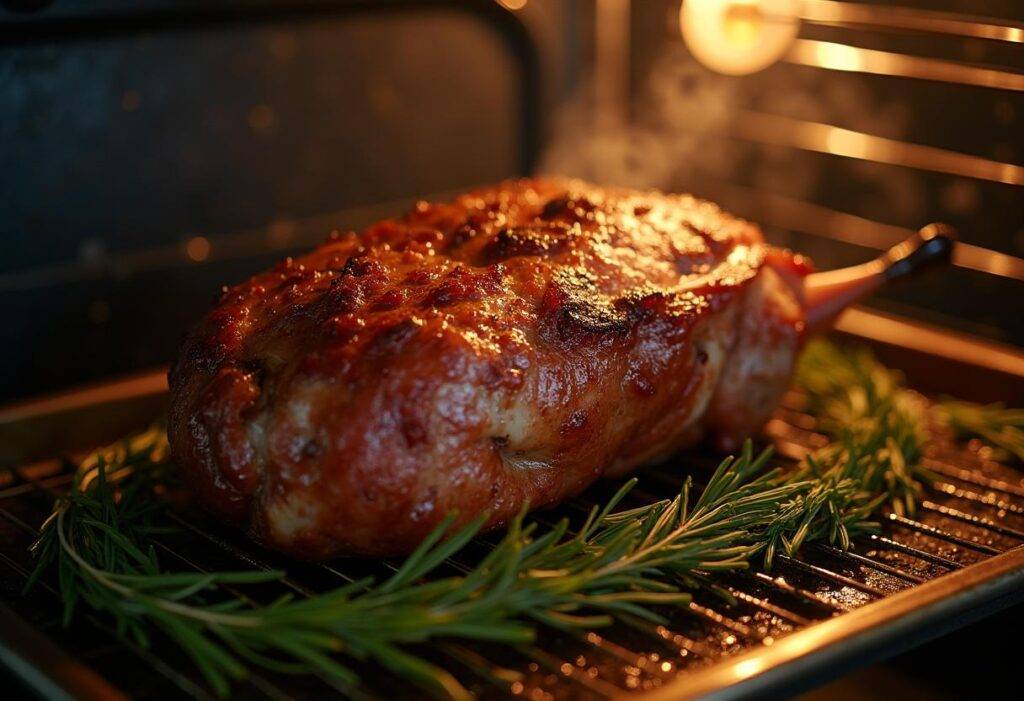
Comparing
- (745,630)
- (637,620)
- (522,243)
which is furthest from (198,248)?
(745,630)

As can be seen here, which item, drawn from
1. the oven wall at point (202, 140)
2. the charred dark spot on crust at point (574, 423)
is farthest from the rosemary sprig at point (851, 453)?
the oven wall at point (202, 140)

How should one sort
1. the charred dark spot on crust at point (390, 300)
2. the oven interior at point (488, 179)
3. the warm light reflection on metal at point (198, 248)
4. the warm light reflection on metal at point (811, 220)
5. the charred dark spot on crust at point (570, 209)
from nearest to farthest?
the oven interior at point (488, 179) < the charred dark spot on crust at point (390, 300) < the charred dark spot on crust at point (570, 209) < the warm light reflection on metal at point (198, 248) < the warm light reflection on metal at point (811, 220)

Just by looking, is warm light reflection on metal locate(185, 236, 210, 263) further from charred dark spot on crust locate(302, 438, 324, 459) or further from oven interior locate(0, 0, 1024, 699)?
charred dark spot on crust locate(302, 438, 324, 459)

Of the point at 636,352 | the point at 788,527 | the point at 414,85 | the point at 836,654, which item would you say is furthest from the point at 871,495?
the point at 414,85

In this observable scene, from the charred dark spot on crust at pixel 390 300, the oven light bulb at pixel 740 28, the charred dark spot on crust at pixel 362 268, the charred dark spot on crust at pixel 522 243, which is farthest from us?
the oven light bulb at pixel 740 28

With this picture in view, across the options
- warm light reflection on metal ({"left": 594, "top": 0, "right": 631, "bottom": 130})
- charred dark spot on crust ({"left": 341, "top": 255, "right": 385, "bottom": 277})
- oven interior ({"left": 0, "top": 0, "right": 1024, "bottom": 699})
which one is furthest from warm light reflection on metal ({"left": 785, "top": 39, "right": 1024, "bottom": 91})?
charred dark spot on crust ({"left": 341, "top": 255, "right": 385, "bottom": 277})

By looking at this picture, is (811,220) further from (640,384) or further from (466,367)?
(466,367)

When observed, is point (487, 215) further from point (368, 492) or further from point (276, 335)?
point (368, 492)

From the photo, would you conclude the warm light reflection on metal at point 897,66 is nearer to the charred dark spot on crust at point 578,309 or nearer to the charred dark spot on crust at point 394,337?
the charred dark spot on crust at point 578,309
